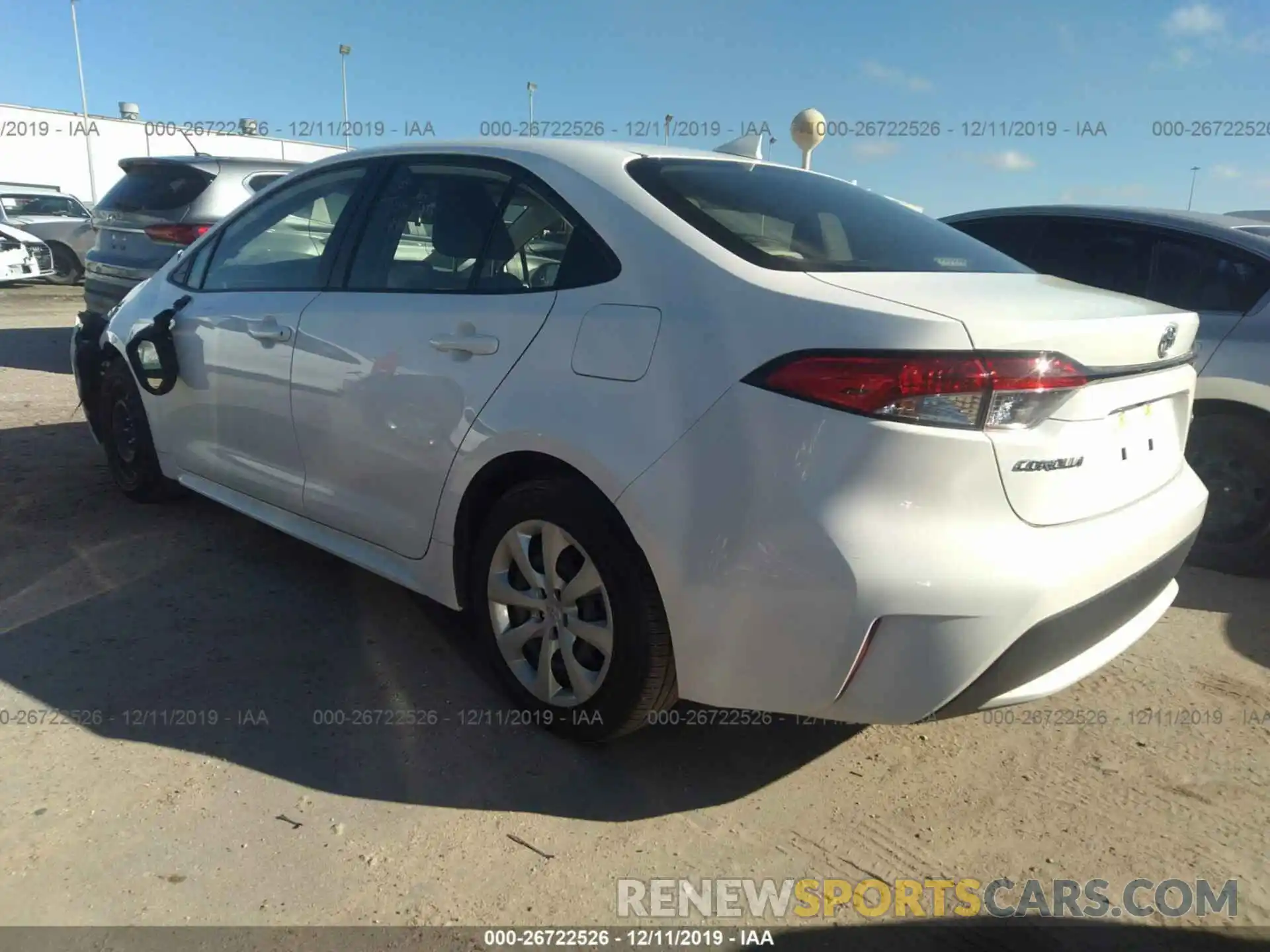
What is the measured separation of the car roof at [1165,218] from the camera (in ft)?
13.5

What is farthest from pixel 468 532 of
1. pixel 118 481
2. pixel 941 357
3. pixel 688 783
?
pixel 118 481

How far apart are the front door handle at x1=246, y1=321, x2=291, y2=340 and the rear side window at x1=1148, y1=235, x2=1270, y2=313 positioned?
3.77 meters

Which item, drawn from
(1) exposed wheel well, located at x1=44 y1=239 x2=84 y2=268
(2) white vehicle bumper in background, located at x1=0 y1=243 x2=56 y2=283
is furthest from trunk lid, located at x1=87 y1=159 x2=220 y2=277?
(1) exposed wheel well, located at x1=44 y1=239 x2=84 y2=268

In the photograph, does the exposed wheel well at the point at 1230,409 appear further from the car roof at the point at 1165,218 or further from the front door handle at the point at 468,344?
the front door handle at the point at 468,344

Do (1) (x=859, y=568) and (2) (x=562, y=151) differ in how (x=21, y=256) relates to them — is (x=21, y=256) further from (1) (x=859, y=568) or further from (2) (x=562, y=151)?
(1) (x=859, y=568)

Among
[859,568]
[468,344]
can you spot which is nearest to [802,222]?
[468,344]

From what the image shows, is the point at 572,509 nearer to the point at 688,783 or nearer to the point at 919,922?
the point at 688,783

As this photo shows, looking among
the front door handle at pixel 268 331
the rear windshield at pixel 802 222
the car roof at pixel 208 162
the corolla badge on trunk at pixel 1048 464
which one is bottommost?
the corolla badge on trunk at pixel 1048 464

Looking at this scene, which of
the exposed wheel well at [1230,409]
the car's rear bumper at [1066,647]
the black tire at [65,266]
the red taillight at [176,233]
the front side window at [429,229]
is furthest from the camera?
the black tire at [65,266]

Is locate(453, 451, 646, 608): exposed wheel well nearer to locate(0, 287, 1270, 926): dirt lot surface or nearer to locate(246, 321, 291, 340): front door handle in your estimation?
locate(0, 287, 1270, 926): dirt lot surface

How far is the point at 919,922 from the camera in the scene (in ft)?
6.84

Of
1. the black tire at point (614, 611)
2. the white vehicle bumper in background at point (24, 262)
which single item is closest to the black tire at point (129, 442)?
the black tire at point (614, 611)

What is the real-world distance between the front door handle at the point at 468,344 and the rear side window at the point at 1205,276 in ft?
10.6

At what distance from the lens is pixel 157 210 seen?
714 cm
